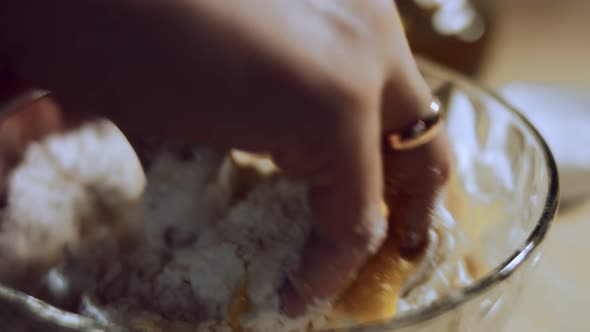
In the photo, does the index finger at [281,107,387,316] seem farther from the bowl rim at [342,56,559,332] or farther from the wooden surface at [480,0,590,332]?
the wooden surface at [480,0,590,332]

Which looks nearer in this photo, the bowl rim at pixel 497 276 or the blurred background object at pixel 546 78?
the bowl rim at pixel 497 276

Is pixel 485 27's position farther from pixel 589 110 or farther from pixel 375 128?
pixel 375 128

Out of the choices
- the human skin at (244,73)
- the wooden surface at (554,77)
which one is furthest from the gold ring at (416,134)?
the wooden surface at (554,77)

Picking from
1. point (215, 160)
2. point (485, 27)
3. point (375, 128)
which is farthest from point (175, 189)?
point (485, 27)

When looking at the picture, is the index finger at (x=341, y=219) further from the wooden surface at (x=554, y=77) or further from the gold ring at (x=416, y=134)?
the wooden surface at (x=554, y=77)

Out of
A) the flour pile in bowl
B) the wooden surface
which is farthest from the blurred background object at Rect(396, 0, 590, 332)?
the flour pile in bowl
